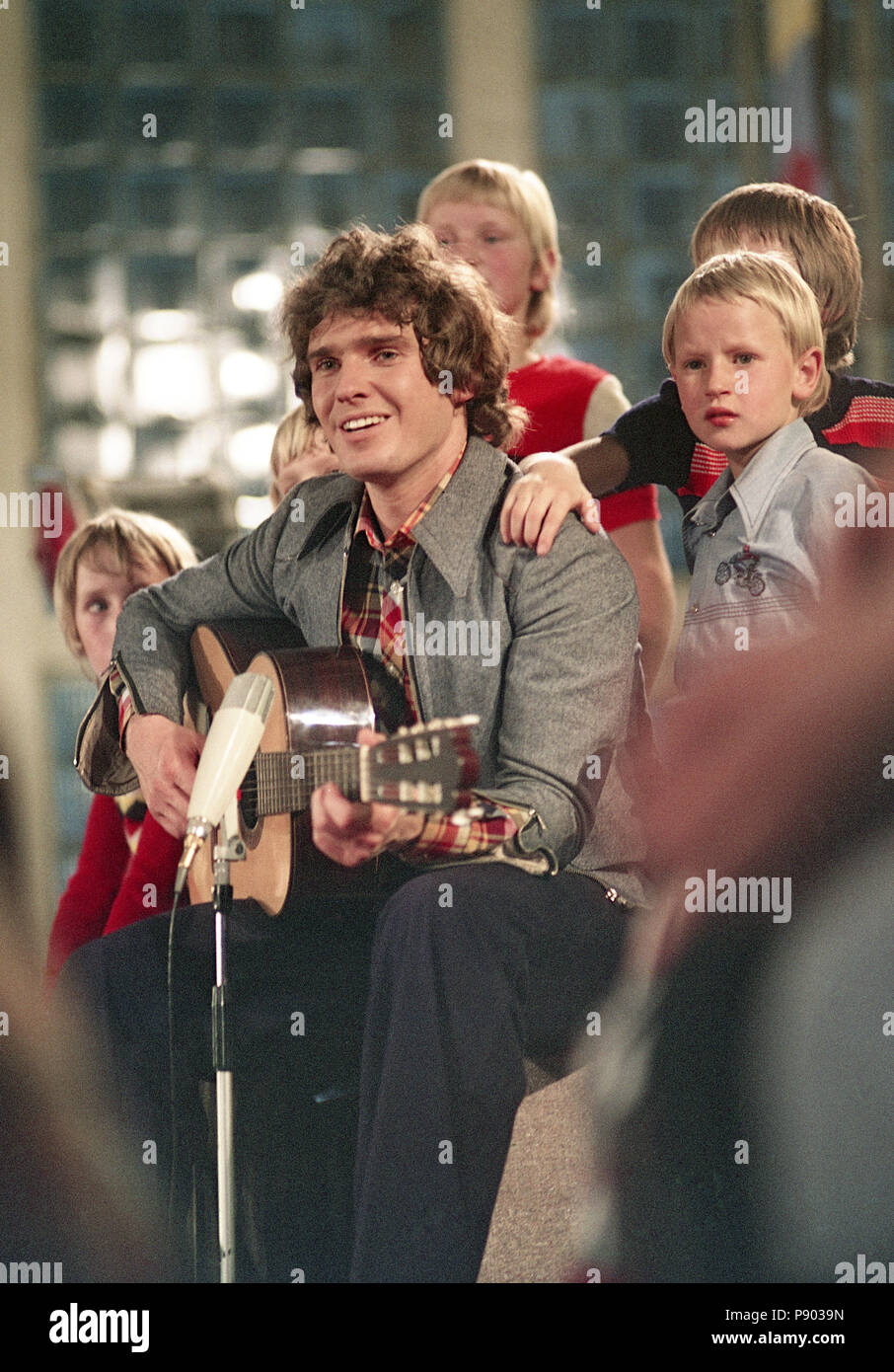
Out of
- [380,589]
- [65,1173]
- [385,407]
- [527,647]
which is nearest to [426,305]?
[385,407]

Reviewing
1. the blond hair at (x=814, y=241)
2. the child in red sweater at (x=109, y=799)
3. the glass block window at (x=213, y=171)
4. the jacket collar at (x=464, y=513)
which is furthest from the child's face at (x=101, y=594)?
the blond hair at (x=814, y=241)

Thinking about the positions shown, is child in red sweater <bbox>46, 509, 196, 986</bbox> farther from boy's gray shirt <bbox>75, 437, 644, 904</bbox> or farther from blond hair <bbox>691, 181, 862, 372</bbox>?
blond hair <bbox>691, 181, 862, 372</bbox>

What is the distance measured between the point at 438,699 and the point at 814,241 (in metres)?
0.93


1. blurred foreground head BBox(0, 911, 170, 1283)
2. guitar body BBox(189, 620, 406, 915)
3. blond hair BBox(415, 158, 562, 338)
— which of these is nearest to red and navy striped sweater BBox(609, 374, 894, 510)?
blond hair BBox(415, 158, 562, 338)

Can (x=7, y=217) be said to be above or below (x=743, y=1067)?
above

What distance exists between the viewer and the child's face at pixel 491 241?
2.51 metres

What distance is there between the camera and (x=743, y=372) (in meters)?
2.21

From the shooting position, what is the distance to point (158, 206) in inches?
110

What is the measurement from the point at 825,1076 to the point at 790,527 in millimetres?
774

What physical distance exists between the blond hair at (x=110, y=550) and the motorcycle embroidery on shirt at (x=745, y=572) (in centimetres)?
98

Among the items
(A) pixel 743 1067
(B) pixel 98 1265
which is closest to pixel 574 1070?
(A) pixel 743 1067

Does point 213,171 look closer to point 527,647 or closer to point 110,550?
point 110,550

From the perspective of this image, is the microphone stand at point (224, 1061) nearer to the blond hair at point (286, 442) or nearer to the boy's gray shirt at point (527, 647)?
the boy's gray shirt at point (527, 647)
